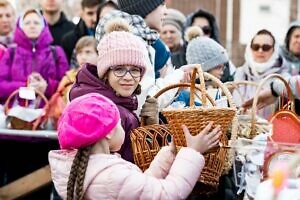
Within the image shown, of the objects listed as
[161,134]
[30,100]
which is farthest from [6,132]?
[161,134]

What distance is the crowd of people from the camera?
4758 millimetres

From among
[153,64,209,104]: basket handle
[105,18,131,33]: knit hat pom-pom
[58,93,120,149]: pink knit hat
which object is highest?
[105,18,131,33]: knit hat pom-pom

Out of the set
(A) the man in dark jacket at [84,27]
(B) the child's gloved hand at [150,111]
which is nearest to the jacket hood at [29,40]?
(A) the man in dark jacket at [84,27]

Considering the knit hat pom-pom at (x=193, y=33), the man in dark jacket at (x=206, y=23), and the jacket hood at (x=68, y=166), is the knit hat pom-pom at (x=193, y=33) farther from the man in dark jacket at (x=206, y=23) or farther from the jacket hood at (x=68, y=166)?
the jacket hood at (x=68, y=166)

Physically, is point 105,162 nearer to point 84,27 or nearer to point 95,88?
point 95,88

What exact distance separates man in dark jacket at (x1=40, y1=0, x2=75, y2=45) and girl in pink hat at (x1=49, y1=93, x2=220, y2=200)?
15.4ft

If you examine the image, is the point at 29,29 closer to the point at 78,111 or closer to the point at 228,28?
the point at 78,111

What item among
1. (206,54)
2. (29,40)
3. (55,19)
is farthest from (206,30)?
(206,54)

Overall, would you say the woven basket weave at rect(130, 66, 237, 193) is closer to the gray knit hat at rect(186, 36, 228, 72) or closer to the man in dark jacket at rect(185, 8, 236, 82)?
the gray knit hat at rect(186, 36, 228, 72)

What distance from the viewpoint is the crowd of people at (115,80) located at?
4.76 metres

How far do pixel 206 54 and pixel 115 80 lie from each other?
1888mm

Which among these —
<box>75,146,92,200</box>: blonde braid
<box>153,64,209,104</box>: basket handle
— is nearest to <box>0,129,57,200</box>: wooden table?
<box>153,64,209,104</box>: basket handle

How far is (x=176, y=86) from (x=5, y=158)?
3032 mm

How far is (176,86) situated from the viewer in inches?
217
